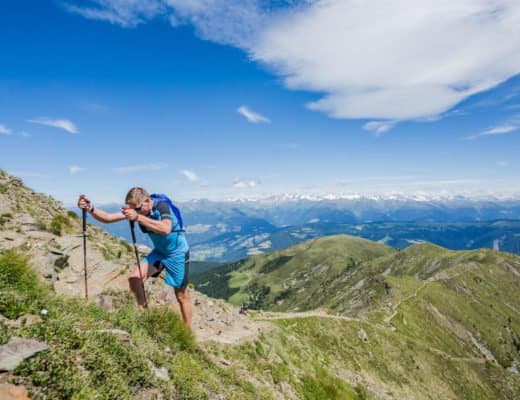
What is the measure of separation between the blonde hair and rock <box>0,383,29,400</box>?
5.49 m

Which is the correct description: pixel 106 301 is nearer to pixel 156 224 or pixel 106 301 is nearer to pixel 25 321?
pixel 156 224

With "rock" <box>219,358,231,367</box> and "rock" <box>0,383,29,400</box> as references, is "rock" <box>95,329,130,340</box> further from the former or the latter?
"rock" <box>219,358,231,367</box>

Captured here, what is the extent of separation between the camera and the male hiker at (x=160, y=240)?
369 inches

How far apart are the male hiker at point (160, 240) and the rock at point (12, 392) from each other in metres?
4.86

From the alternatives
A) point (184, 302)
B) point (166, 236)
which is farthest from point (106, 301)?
point (166, 236)

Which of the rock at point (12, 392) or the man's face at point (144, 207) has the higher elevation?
the man's face at point (144, 207)

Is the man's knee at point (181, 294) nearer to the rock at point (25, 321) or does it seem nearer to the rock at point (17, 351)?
the rock at point (25, 321)

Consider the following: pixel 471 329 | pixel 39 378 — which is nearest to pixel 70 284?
pixel 39 378

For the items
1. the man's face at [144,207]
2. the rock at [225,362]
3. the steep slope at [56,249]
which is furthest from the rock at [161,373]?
the steep slope at [56,249]

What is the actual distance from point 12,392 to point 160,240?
5.66 meters

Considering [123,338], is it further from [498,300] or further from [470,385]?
[498,300]

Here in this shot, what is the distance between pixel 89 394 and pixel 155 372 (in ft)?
7.85

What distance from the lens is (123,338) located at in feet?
25.7

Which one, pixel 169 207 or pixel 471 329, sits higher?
pixel 169 207
